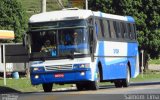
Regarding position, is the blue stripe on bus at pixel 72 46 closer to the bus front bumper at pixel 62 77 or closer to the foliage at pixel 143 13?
the bus front bumper at pixel 62 77

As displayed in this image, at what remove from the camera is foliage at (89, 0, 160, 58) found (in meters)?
65.3

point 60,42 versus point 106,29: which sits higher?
point 106,29

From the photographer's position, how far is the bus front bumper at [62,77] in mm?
28094

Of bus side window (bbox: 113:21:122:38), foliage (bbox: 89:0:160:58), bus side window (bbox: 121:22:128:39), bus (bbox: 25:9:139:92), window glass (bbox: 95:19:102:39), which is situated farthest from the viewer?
foliage (bbox: 89:0:160:58)

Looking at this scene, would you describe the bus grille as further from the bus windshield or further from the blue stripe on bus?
the blue stripe on bus

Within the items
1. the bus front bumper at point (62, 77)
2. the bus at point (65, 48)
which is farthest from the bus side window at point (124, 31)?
the bus front bumper at point (62, 77)

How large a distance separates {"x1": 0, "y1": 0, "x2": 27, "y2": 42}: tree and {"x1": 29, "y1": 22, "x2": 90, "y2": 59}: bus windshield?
42.7 meters

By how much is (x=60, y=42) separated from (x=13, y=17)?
44121mm

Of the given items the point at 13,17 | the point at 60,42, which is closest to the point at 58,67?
the point at 60,42

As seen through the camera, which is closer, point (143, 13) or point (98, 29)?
point (98, 29)

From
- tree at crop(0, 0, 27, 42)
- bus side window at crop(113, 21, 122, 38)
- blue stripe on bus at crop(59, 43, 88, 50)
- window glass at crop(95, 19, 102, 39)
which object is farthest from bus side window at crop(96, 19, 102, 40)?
tree at crop(0, 0, 27, 42)

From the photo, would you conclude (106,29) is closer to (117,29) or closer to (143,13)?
(117,29)

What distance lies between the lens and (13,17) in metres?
71.6

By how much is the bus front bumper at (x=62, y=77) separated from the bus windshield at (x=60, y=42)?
748mm
